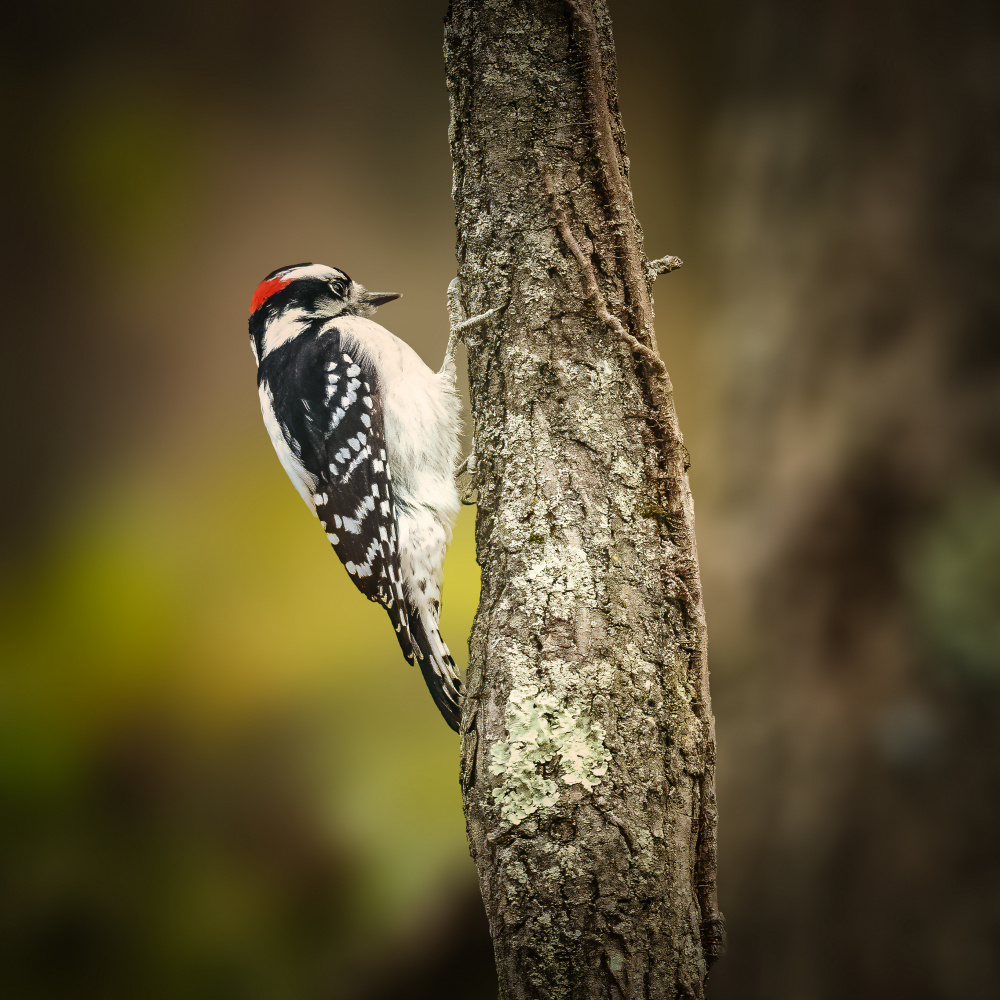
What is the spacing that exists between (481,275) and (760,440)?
1606 mm

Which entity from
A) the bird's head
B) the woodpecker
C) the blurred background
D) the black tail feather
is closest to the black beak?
the bird's head

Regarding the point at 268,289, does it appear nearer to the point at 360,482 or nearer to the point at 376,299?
the point at 376,299

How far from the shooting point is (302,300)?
5.60ft

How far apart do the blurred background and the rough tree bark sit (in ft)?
4.04

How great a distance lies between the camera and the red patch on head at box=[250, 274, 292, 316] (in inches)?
67.9

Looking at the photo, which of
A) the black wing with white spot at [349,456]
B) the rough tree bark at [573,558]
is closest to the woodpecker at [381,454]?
the black wing with white spot at [349,456]

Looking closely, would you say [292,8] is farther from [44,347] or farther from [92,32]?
[44,347]

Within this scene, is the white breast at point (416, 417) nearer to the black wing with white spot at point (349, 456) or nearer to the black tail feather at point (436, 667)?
the black wing with white spot at point (349, 456)

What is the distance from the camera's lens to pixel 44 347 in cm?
230

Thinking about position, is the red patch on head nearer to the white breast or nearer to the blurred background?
the white breast

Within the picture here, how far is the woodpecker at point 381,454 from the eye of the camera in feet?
5.09

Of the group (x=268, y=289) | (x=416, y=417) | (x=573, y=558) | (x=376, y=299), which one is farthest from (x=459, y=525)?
(x=573, y=558)

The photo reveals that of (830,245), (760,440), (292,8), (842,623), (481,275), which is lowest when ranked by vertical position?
(842,623)

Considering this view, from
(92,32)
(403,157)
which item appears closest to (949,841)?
(403,157)
